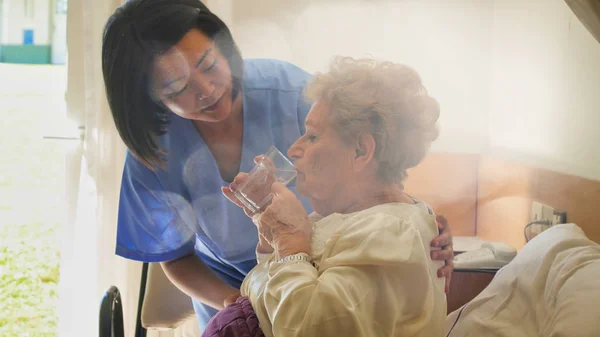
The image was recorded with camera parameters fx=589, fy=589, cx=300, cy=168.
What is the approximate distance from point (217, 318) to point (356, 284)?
10.4 inches

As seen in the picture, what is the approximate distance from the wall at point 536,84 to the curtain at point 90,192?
0.61 metres

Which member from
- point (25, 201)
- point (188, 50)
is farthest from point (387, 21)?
point (25, 201)

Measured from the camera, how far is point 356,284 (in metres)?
0.71

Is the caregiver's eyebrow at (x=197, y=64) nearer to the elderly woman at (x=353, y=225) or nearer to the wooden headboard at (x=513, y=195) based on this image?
the elderly woman at (x=353, y=225)

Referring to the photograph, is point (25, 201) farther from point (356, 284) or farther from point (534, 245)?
point (534, 245)

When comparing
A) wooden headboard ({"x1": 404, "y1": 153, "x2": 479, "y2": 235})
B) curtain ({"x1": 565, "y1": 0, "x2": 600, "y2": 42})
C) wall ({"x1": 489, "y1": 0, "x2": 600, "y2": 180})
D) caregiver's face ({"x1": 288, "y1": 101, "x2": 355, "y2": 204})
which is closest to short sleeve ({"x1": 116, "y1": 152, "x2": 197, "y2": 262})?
caregiver's face ({"x1": 288, "y1": 101, "x2": 355, "y2": 204})

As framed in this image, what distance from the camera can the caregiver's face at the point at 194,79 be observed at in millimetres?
869

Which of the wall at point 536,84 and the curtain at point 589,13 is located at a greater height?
the curtain at point 589,13

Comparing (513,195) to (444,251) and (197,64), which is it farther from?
(197,64)

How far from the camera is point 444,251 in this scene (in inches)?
32.8

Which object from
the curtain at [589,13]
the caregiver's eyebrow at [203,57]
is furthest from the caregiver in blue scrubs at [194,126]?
the curtain at [589,13]

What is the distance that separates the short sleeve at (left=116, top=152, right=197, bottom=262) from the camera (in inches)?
38.1

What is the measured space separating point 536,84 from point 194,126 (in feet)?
1.75

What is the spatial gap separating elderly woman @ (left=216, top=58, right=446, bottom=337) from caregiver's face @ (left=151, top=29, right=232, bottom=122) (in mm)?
138
